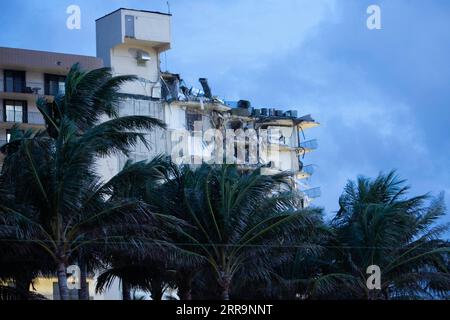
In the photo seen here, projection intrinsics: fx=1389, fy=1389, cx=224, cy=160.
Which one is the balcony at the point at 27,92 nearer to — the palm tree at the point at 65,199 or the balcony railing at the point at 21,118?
the balcony railing at the point at 21,118

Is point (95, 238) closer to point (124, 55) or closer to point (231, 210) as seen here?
point (231, 210)

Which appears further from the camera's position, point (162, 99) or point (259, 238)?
point (162, 99)

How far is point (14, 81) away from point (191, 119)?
14.0 m

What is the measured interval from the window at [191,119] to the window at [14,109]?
41.2 feet

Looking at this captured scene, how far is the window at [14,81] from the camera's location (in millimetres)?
81688

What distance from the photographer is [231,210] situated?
46.0 metres

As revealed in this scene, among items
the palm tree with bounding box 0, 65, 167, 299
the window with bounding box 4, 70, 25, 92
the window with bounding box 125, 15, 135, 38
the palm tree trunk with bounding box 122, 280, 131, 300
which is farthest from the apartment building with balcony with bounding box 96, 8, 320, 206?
the palm tree with bounding box 0, 65, 167, 299

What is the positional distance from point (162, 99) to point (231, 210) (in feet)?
140

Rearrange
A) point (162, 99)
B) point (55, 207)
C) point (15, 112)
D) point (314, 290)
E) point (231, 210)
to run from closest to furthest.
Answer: point (55, 207)
point (231, 210)
point (314, 290)
point (15, 112)
point (162, 99)

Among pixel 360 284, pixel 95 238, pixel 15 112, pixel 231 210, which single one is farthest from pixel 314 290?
pixel 15 112

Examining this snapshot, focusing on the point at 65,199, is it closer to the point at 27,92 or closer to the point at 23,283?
the point at 23,283

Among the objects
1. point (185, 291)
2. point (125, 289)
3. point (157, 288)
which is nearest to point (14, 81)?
point (125, 289)

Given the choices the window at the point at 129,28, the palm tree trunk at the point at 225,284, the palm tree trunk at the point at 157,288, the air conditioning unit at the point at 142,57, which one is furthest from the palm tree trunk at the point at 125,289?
the air conditioning unit at the point at 142,57

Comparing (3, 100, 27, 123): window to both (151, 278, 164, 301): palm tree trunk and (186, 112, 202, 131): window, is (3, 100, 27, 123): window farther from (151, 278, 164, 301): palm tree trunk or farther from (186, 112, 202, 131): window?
(151, 278, 164, 301): palm tree trunk
